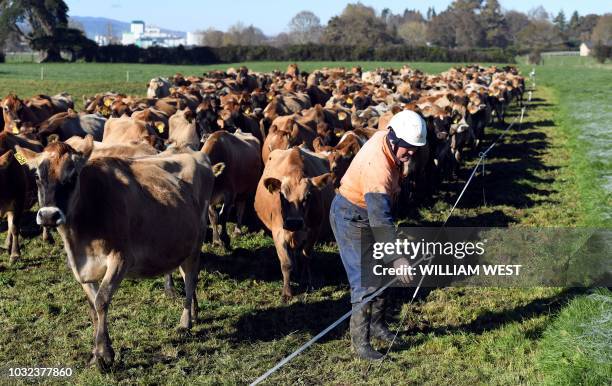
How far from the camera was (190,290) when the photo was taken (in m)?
7.48

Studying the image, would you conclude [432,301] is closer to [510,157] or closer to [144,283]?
[144,283]

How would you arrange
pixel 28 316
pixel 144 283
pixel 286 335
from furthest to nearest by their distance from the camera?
pixel 144 283
pixel 28 316
pixel 286 335

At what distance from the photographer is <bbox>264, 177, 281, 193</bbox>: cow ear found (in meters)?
8.23

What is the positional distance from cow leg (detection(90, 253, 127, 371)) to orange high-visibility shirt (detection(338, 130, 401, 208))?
7.37 feet

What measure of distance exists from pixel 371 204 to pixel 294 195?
8.49 ft

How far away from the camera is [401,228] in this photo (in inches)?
437

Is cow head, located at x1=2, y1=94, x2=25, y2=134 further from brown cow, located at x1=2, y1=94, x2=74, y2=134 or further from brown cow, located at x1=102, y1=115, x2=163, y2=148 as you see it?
brown cow, located at x1=102, y1=115, x2=163, y2=148

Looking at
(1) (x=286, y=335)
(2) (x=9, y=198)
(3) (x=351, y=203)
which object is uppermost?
(3) (x=351, y=203)

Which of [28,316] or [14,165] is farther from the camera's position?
[14,165]

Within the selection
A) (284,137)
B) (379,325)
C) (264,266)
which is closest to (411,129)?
(379,325)

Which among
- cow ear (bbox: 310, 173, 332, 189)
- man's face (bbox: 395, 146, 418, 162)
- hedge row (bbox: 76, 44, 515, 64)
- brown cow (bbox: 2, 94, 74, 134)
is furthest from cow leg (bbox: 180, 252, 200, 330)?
hedge row (bbox: 76, 44, 515, 64)

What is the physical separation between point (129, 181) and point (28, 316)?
2.25 meters

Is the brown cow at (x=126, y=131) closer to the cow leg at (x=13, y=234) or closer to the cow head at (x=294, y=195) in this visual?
the cow leg at (x=13, y=234)

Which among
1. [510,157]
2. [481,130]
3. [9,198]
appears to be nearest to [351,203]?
[9,198]
